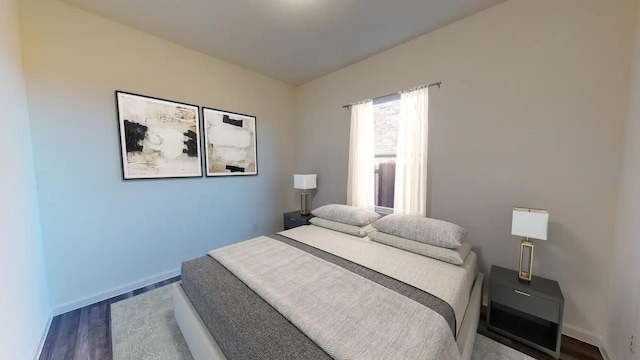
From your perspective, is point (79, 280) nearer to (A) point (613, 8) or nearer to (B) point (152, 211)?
(B) point (152, 211)

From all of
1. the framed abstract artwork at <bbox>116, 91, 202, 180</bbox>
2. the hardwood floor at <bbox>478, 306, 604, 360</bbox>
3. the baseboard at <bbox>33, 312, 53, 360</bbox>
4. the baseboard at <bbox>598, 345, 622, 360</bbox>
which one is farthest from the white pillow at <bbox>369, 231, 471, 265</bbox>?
the baseboard at <bbox>33, 312, 53, 360</bbox>

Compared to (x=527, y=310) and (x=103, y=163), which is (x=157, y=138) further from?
(x=527, y=310)

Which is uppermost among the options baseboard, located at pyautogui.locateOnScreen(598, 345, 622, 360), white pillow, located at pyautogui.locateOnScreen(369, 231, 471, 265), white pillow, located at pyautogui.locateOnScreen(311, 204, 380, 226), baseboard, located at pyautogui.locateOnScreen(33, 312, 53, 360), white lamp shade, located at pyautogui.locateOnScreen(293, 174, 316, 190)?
white lamp shade, located at pyautogui.locateOnScreen(293, 174, 316, 190)

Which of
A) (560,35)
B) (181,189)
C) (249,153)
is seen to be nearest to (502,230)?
(560,35)

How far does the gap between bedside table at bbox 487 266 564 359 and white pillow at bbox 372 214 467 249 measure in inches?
16.4

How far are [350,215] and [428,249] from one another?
0.92m

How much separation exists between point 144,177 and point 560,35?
4.08 meters

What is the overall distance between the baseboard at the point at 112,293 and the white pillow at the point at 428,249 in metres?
2.53

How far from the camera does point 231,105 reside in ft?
10.4

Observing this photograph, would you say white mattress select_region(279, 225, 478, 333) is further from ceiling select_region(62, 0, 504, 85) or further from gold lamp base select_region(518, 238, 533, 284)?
ceiling select_region(62, 0, 504, 85)

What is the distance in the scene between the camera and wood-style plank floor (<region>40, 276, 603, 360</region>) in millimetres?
1578

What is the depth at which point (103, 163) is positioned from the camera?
2.21m

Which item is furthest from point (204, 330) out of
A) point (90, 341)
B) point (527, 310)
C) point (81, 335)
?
point (527, 310)

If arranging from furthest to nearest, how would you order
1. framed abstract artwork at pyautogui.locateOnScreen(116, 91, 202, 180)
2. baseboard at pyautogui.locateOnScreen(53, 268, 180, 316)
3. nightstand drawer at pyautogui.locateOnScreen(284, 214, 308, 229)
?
nightstand drawer at pyautogui.locateOnScreen(284, 214, 308, 229)
framed abstract artwork at pyautogui.locateOnScreen(116, 91, 202, 180)
baseboard at pyautogui.locateOnScreen(53, 268, 180, 316)
